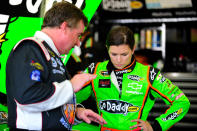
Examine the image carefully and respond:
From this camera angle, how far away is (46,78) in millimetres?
1149

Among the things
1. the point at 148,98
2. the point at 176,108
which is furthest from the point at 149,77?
the point at 176,108

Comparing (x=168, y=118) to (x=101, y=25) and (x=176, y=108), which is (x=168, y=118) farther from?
(x=101, y=25)

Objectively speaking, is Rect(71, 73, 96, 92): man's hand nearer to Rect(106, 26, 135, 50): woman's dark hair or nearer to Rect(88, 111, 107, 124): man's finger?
Rect(88, 111, 107, 124): man's finger

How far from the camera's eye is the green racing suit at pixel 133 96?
1778 mm

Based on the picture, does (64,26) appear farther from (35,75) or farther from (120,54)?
(120,54)

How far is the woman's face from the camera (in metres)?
1.79

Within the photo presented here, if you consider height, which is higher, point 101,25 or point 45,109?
point 101,25

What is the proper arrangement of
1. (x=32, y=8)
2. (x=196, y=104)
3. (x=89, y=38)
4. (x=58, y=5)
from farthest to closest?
(x=89, y=38), (x=196, y=104), (x=32, y=8), (x=58, y=5)

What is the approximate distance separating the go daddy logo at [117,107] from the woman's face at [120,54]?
0.28 meters

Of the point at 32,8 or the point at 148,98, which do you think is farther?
the point at 32,8

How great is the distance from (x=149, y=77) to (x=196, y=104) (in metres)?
2.97

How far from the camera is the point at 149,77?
1827 mm

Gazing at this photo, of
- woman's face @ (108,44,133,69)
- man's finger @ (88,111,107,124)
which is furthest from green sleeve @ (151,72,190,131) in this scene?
man's finger @ (88,111,107,124)

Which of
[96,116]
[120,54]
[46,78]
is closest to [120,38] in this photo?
[120,54]
